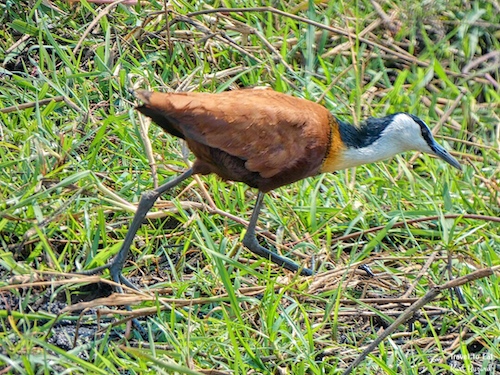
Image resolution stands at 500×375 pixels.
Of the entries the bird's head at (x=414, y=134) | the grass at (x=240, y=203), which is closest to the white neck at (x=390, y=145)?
the bird's head at (x=414, y=134)

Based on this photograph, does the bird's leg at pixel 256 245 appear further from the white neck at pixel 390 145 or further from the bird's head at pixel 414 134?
the bird's head at pixel 414 134

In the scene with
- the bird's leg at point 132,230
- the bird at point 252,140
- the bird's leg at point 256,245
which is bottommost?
the bird's leg at point 256,245

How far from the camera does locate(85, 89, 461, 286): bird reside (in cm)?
403

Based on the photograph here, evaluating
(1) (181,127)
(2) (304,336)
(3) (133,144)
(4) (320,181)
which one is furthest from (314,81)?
(2) (304,336)

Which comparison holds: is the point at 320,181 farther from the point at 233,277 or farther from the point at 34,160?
the point at 34,160

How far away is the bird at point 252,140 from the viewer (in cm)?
403

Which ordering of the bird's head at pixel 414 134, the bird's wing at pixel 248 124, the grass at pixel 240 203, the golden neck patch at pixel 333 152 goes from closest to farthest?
the grass at pixel 240 203 → the bird's wing at pixel 248 124 → the golden neck patch at pixel 333 152 → the bird's head at pixel 414 134

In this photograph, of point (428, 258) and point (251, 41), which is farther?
point (251, 41)

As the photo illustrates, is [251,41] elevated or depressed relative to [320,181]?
elevated

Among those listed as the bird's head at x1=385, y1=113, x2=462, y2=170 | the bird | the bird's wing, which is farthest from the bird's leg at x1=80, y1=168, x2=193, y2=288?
the bird's head at x1=385, y1=113, x2=462, y2=170

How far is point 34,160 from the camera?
174 inches

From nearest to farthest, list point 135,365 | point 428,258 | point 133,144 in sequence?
1. point 135,365
2. point 428,258
3. point 133,144

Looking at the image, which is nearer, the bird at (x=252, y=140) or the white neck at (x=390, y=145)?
the bird at (x=252, y=140)

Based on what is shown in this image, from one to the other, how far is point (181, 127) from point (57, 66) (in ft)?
5.15
